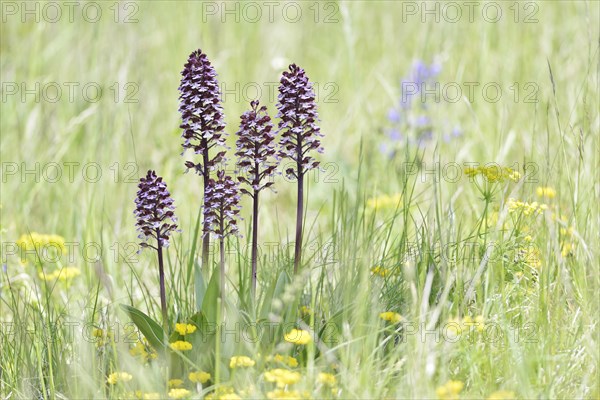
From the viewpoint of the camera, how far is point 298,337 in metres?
2.37

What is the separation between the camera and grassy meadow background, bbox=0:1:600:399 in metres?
2.37

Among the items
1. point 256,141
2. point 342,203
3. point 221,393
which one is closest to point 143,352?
point 221,393

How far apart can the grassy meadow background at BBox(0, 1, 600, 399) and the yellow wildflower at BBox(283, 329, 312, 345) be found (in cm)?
2

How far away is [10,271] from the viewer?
4199 millimetres

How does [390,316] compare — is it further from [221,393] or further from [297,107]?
[297,107]

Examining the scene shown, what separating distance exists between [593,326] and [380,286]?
2.09ft

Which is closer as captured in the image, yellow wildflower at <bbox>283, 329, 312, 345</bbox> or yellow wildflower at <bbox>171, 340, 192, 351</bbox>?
yellow wildflower at <bbox>283, 329, 312, 345</bbox>

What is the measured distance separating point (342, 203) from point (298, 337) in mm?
638

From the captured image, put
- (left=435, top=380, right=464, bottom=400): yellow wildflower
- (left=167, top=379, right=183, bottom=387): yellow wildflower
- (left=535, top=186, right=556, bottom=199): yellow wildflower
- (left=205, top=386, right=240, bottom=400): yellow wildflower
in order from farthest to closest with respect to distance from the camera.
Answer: (left=535, top=186, right=556, bottom=199): yellow wildflower
(left=167, top=379, right=183, bottom=387): yellow wildflower
(left=205, top=386, right=240, bottom=400): yellow wildflower
(left=435, top=380, right=464, bottom=400): yellow wildflower

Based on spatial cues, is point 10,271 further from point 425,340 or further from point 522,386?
point 522,386

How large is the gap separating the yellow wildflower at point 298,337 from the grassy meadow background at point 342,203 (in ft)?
0.08

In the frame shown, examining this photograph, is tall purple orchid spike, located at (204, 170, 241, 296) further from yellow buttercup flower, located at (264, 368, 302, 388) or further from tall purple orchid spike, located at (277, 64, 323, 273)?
yellow buttercup flower, located at (264, 368, 302, 388)

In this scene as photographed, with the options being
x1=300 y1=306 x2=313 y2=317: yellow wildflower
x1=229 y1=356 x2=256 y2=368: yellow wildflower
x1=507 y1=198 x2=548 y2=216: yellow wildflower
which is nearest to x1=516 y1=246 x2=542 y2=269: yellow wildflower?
x1=507 y1=198 x2=548 y2=216: yellow wildflower

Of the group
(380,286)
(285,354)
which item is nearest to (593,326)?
(380,286)
